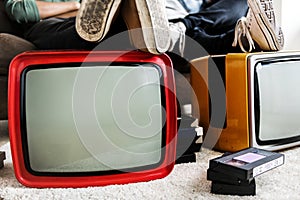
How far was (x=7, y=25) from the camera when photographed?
1.67 metres

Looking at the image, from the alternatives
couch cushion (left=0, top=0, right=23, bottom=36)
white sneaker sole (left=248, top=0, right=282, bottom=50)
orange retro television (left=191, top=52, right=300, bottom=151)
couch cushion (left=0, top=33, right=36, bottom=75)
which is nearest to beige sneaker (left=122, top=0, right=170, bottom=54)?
orange retro television (left=191, top=52, right=300, bottom=151)

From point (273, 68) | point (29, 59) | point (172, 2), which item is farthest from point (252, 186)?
point (172, 2)

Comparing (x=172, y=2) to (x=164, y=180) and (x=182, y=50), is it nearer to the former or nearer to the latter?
(x=182, y=50)

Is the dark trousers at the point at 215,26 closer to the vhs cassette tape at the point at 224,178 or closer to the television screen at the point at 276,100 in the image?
the television screen at the point at 276,100

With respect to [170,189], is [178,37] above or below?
above

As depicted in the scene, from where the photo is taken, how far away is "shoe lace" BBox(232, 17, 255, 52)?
1.31m

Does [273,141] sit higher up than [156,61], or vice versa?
[156,61]

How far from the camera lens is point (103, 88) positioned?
95 cm

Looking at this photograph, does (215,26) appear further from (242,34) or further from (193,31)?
(242,34)

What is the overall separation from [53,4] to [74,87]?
0.94 meters

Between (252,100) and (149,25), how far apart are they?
392 millimetres

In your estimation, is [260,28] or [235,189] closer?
[235,189]

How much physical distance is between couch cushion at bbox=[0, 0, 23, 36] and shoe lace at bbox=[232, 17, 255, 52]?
2.97 feet

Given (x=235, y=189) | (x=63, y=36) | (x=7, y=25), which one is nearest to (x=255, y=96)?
(x=235, y=189)
